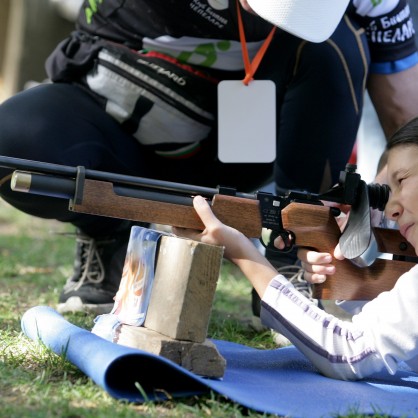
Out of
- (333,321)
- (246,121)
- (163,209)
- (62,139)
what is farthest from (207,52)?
(333,321)

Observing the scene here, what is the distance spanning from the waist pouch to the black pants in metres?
0.06

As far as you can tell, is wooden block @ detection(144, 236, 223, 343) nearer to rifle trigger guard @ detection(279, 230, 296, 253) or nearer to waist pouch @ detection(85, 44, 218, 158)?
rifle trigger guard @ detection(279, 230, 296, 253)

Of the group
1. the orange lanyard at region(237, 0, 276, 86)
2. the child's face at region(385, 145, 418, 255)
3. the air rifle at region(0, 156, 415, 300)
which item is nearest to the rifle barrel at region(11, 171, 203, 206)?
the air rifle at region(0, 156, 415, 300)

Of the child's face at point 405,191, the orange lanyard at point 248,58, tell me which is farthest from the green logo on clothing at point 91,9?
the child's face at point 405,191

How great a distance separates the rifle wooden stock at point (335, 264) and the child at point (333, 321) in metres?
0.16

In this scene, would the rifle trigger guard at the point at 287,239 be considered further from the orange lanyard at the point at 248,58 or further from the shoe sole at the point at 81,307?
the shoe sole at the point at 81,307

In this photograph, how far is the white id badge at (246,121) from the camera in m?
2.98

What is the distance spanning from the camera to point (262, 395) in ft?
6.81

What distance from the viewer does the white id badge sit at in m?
2.98

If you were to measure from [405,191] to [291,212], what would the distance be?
1.11 feet

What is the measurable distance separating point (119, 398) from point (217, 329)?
1084mm

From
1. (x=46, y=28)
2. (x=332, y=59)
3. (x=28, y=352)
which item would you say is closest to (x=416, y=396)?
(x=28, y=352)

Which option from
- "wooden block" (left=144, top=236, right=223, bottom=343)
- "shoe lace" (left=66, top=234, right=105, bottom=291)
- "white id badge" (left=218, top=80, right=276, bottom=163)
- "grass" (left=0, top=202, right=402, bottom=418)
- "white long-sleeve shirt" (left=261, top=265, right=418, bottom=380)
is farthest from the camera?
"shoe lace" (left=66, top=234, right=105, bottom=291)

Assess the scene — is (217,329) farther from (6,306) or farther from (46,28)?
(46,28)
